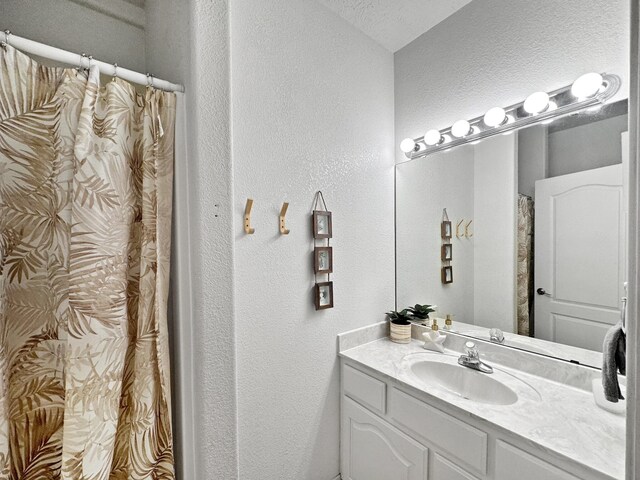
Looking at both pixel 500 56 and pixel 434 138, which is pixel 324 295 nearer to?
pixel 434 138

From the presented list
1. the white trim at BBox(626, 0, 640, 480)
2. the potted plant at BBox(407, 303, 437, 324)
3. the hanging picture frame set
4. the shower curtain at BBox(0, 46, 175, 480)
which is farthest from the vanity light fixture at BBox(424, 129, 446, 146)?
the shower curtain at BBox(0, 46, 175, 480)

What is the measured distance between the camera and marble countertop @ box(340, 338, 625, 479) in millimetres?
868

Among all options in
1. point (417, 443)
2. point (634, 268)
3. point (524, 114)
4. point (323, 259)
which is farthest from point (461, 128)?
point (417, 443)

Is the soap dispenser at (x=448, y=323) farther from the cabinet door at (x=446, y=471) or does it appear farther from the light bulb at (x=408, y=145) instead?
the light bulb at (x=408, y=145)

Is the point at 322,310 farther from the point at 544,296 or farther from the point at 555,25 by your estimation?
the point at 555,25

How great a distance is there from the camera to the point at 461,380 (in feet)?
4.89

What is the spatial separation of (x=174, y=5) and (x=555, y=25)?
5.22ft

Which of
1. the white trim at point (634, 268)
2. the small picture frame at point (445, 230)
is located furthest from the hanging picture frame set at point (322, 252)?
the white trim at point (634, 268)

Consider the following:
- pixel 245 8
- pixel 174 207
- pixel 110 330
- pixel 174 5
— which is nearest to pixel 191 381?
pixel 110 330

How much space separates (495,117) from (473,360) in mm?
1211

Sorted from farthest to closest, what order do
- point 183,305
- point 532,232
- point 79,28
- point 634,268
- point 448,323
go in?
1. point 448,323
2. point 532,232
3. point 79,28
4. point 183,305
5. point 634,268

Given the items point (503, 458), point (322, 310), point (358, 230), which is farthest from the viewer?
point (358, 230)

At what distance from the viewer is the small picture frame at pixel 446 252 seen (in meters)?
1.79

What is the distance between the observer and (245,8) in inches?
54.1
